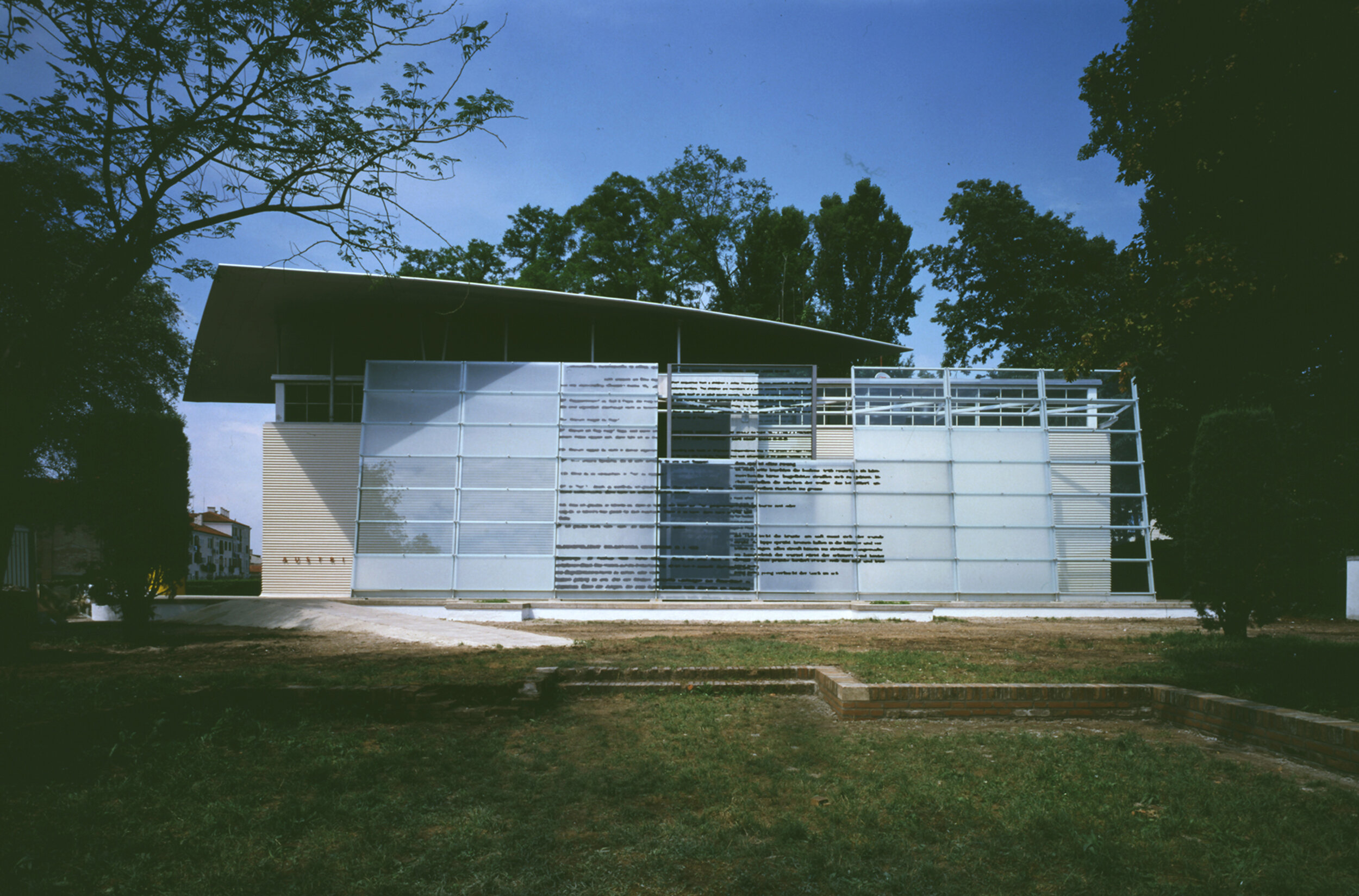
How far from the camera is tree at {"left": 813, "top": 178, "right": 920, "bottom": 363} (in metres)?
36.4

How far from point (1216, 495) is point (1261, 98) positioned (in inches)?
244

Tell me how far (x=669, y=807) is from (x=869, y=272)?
114ft

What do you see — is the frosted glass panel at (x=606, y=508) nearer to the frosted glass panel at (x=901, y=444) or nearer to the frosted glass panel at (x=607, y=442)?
the frosted glass panel at (x=607, y=442)

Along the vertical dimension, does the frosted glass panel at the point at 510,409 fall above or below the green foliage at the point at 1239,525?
above

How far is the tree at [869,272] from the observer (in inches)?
1432

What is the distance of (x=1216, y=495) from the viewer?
41.0 ft

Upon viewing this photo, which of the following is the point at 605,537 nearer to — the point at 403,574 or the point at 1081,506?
the point at 403,574

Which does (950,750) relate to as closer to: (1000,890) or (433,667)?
(1000,890)

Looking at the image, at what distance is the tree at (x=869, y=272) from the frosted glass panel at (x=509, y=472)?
20602 millimetres

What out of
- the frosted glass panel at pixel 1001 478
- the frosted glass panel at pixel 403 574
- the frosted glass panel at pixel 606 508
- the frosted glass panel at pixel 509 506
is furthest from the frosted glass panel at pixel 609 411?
the frosted glass panel at pixel 1001 478

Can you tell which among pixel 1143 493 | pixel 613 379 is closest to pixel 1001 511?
pixel 1143 493

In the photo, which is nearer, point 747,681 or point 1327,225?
point 747,681

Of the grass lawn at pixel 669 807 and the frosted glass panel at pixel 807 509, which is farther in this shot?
the frosted glass panel at pixel 807 509

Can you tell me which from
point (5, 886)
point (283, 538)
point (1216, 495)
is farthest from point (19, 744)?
point (283, 538)
